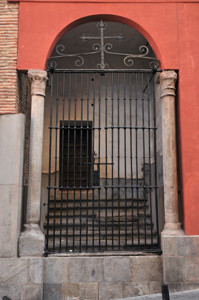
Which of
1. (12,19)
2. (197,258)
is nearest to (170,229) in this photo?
(197,258)

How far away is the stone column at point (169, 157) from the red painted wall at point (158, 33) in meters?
0.13

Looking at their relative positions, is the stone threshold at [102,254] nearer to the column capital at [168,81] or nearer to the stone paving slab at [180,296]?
the stone paving slab at [180,296]

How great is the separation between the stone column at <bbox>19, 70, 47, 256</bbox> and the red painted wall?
36cm

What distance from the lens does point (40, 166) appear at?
5.89 metres

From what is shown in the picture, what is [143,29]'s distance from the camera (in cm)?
636

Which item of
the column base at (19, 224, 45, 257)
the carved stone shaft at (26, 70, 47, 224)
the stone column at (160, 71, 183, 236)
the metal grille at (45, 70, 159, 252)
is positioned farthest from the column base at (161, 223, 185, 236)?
the carved stone shaft at (26, 70, 47, 224)

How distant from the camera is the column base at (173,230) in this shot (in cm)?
568

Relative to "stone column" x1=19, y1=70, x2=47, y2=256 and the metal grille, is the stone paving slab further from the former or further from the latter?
"stone column" x1=19, y1=70, x2=47, y2=256

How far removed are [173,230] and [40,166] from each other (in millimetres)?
2376

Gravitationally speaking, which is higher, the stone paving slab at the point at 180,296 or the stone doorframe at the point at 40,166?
the stone doorframe at the point at 40,166

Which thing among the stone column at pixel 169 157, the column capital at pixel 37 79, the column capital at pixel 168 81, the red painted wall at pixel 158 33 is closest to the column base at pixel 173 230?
the stone column at pixel 169 157

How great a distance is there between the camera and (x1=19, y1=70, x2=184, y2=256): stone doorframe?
18.2ft

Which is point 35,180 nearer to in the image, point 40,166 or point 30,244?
point 40,166

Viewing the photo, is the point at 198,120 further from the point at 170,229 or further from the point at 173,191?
the point at 170,229
